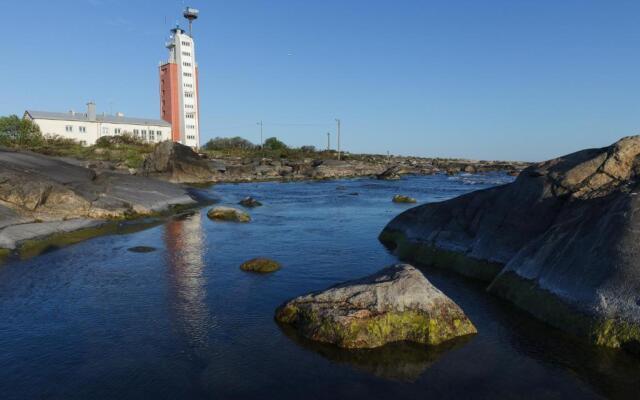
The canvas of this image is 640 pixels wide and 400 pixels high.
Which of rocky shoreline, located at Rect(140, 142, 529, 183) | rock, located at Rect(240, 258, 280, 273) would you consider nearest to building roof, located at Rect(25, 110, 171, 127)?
rocky shoreline, located at Rect(140, 142, 529, 183)

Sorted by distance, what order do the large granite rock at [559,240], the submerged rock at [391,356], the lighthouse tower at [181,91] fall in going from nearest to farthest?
the submerged rock at [391,356] → the large granite rock at [559,240] → the lighthouse tower at [181,91]

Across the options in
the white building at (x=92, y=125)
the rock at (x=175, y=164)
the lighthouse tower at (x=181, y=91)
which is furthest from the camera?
the lighthouse tower at (x=181, y=91)

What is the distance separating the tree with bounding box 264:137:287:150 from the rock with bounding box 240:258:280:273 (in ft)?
435

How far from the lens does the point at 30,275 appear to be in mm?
20031

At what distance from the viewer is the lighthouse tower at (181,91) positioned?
369 feet

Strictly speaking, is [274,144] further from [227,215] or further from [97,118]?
[227,215]

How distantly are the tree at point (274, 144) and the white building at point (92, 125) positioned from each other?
44.3m

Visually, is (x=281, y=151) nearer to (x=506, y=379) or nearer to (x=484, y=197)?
(x=484, y=197)

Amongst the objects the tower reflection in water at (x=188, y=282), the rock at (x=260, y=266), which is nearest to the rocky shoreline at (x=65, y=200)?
the tower reflection in water at (x=188, y=282)

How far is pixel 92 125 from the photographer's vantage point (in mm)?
99750

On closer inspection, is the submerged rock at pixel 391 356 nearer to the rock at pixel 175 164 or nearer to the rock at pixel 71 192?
the rock at pixel 71 192

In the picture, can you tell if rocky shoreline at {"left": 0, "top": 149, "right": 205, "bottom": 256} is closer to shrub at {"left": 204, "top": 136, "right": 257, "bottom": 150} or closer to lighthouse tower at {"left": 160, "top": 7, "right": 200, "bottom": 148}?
lighthouse tower at {"left": 160, "top": 7, "right": 200, "bottom": 148}

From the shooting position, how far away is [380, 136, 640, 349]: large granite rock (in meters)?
12.7

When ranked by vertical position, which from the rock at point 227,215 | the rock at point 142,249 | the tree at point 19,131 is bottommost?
the rock at point 142,249
